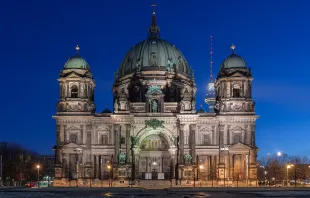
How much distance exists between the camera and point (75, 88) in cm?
11356

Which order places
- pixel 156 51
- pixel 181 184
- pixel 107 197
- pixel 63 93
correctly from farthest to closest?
pixel 156 51, pixel 63 93, pixel 181 184, pixel 107 197

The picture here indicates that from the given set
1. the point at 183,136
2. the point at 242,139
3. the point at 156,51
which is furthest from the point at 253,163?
the point at 156,51

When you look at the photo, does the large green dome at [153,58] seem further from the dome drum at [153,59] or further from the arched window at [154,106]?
the arched window at [154,106]

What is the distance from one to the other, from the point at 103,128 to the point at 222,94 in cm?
2289

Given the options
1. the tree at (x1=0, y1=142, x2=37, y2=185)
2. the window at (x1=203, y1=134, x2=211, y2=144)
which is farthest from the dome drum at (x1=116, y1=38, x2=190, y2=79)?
the tree at (x1=0, y1=142, x2=37, y2=185)

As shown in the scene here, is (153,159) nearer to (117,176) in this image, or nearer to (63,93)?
(117,176)

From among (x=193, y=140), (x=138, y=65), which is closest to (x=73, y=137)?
(x=193, y=140)

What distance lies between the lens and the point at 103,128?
111188mm

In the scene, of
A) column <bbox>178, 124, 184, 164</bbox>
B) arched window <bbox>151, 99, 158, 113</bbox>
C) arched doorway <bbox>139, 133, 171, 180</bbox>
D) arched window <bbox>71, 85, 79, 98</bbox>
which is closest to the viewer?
column <bbox>178, 124, 184, 164</bbox>

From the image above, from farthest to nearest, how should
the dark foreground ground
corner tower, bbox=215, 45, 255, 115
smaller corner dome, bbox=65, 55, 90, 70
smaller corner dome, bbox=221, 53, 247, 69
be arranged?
smaller corner dome, bbox=65, 55, 90, 70
smaller corner dome, bbox=221, 53, 247, 69
corner tower, bbox=215, 45, 255, 115
the dark foreground ground

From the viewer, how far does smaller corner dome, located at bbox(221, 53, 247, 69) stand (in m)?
114

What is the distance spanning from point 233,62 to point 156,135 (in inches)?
781

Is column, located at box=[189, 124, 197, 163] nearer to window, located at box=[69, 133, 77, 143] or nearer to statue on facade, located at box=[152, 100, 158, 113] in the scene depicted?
statue on facade, located at box=[152, 100, 158, 113]

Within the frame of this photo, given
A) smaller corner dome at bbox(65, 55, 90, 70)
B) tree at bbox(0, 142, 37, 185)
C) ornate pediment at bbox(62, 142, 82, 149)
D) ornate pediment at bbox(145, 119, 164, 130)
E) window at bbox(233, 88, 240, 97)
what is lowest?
tree at bbox(0, 142, 37, 185)
